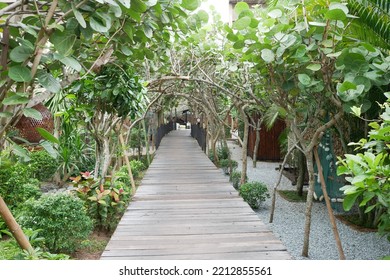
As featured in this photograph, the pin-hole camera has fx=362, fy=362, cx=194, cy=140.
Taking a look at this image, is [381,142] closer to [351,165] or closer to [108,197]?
[351,165]

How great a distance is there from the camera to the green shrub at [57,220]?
3.02 meters

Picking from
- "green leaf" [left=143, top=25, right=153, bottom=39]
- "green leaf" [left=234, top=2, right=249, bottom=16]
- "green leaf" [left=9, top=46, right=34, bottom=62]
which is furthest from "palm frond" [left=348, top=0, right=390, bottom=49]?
"green leaf" [left=9, top=46, right=34, bottom=62]

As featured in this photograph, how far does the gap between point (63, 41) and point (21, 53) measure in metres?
0.15

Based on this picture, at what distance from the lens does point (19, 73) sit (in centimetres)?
121

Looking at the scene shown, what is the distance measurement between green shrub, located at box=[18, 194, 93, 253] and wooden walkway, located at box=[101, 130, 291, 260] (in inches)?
14.5

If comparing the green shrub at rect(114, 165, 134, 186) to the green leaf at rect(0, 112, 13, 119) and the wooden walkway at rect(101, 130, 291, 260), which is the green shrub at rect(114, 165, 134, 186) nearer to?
the wooden walkway at rect(101, 130, 291, 260)

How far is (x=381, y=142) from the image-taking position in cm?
167

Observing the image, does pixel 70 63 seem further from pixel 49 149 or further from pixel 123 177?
pixel 123 177

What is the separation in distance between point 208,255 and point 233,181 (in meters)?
4.08

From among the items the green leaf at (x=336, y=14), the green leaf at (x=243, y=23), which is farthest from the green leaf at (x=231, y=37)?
the green leaf at (x=336, y=14)

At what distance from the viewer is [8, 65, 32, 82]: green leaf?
1.19 metres

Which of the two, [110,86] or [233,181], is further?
[233,181]

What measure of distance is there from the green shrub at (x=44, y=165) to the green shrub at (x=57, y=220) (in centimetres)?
463
